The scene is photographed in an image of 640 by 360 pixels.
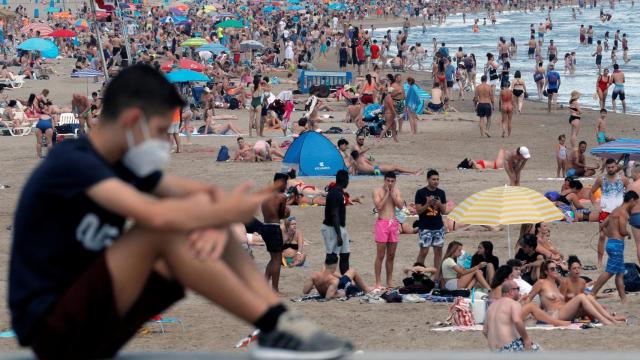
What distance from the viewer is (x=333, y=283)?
454 inches

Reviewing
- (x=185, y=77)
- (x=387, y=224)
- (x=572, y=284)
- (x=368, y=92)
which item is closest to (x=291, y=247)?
(x=387, y=224)

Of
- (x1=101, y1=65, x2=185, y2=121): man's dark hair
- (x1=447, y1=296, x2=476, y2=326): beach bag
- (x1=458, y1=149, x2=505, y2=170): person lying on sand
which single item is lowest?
(x1=458, y1=149, x2=505, y2=170): person lying on sand

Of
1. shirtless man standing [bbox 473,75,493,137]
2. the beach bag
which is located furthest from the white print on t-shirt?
shirtless man standing [bbox 473,75,493,137]

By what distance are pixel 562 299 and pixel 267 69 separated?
3110cm

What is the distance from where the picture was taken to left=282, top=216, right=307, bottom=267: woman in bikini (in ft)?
43.9

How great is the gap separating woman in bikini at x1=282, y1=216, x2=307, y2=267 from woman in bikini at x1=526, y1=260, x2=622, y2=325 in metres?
3.43

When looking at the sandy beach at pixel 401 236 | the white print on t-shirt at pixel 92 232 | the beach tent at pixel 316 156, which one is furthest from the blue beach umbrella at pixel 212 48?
the white print on t-shirt at pixel 92 232

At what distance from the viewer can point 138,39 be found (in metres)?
51.6

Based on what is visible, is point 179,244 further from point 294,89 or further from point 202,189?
point 294,89

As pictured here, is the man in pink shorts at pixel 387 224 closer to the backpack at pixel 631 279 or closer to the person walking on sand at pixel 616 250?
the person walking on sand at pixel 616 250

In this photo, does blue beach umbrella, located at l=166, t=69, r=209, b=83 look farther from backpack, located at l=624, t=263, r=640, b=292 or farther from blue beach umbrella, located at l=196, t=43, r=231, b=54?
backpack, located at l=624, t=263, r=640, b=292

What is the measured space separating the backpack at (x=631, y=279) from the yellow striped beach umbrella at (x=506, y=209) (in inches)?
34.0

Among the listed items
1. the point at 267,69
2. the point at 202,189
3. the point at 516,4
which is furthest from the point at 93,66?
the point at 516,4

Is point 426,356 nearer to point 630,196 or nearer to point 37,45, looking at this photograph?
point 630,196
